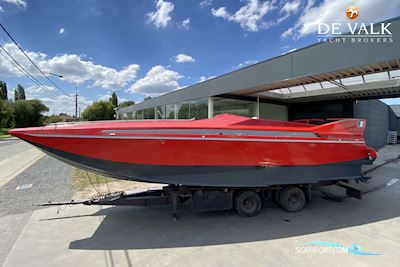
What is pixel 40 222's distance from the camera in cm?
390

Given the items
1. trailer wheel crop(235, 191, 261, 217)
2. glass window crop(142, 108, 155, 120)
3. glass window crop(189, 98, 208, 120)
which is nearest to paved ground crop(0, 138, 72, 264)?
trailer wheel crop(235, 191, 261, 217)

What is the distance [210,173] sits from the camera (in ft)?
13.0

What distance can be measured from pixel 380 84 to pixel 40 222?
32.7 feet

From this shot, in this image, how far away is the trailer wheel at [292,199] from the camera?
4.56 m

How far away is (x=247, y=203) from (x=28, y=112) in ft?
185

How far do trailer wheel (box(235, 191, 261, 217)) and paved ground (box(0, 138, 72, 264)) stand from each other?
362 centimetres

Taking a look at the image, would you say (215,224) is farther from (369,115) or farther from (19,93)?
(19,93)

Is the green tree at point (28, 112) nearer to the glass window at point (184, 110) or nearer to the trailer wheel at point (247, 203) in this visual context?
the glass window at point (184, 110)

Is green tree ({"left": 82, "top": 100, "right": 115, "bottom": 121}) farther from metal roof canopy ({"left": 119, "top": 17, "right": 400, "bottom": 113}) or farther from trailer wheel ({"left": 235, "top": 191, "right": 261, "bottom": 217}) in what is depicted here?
trailer wheel ({"left": 235, "top": 191, "right": 261, "bottom": 217})

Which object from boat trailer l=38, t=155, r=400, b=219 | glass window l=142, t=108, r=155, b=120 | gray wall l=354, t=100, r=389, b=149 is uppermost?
glass window l=142, t=108, r=155, b=120

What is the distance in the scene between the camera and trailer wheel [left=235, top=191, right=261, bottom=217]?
428 centimetres

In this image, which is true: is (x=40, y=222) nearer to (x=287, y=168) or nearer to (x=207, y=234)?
(x=207, y=234)

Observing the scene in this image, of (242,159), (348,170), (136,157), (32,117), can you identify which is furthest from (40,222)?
(32,117)

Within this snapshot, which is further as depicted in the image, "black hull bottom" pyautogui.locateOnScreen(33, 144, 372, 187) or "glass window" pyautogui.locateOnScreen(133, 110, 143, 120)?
"glass window" pyautogui.locateOnScreen(133, 110, 143, 120)
